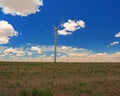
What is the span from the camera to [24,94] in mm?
19188

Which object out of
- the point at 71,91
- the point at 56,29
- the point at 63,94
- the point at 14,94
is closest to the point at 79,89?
the point at 71,91

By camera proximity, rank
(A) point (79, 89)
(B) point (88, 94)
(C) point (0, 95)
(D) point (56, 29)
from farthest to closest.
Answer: (D) point (56, 29), (A) point (79, 89), (B) point (88, 94), (C) point (0, 95)

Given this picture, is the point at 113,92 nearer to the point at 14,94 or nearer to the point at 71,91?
the point at 71,91

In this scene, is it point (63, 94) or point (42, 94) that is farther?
point (63, 94)

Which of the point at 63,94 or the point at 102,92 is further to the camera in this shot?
the point at 102,92

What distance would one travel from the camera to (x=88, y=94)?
2116 centimetres

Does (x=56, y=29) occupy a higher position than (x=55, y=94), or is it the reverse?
(x=56, y=29)

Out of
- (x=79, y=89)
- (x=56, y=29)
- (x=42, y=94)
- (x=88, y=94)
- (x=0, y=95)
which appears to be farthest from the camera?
(x=56, y=29)

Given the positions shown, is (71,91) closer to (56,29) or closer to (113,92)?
(113,92)

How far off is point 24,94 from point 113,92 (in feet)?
21.0

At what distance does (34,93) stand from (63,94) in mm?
2513

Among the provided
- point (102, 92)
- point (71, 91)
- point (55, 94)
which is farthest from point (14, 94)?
point (102, 92)

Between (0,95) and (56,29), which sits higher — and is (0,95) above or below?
below

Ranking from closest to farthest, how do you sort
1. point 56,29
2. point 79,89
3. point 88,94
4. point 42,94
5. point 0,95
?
point 42,94 → point 0,95 → point 88,94 → point 79,89 → point 56,29
